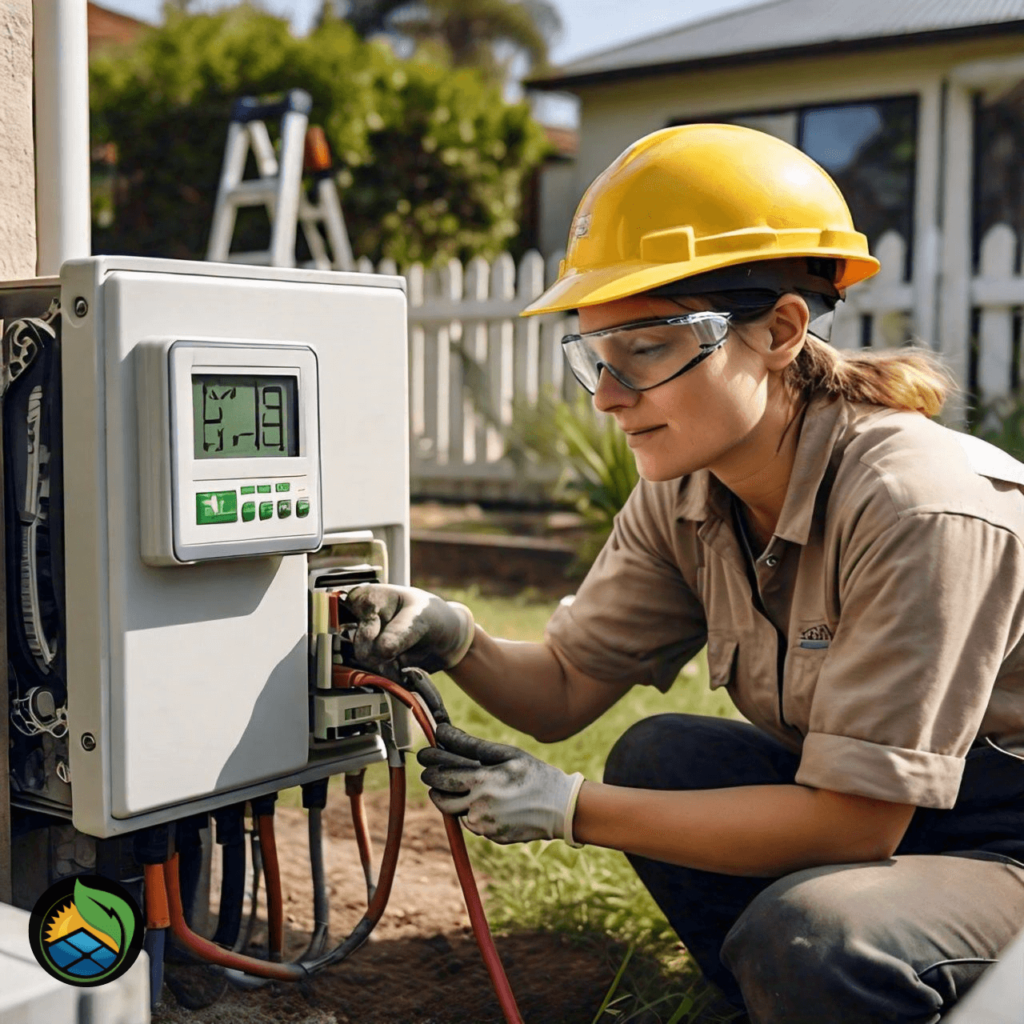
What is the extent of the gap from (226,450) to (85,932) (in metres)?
0.58

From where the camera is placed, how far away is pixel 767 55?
857 cm

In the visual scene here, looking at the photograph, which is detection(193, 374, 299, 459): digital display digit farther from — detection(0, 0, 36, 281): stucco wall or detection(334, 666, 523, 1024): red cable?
detection(0, 0, 36, 281): stucco wall

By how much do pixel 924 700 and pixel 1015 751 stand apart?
284 mm

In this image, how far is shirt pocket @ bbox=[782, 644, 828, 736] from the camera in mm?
1811

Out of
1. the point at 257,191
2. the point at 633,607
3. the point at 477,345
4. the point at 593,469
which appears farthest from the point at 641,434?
the point at 477,345

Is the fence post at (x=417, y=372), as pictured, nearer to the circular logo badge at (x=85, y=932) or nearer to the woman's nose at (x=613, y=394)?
the woman's nose at (x=613, y=394)

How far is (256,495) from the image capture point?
164 cm

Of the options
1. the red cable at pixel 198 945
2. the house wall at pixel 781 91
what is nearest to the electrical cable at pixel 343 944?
the red cable at pixel 198 945

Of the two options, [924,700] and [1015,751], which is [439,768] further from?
[1015,751]

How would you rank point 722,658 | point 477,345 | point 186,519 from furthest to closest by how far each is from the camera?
point 477,345
point 722,658
point 186,519

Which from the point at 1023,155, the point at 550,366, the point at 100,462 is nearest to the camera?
the point at 100,462

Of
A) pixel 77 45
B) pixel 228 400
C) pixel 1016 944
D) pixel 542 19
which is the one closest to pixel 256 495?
pixel 228 400

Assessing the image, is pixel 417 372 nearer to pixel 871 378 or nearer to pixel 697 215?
pixel 871 378

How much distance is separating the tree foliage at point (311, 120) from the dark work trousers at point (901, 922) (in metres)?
8.28
